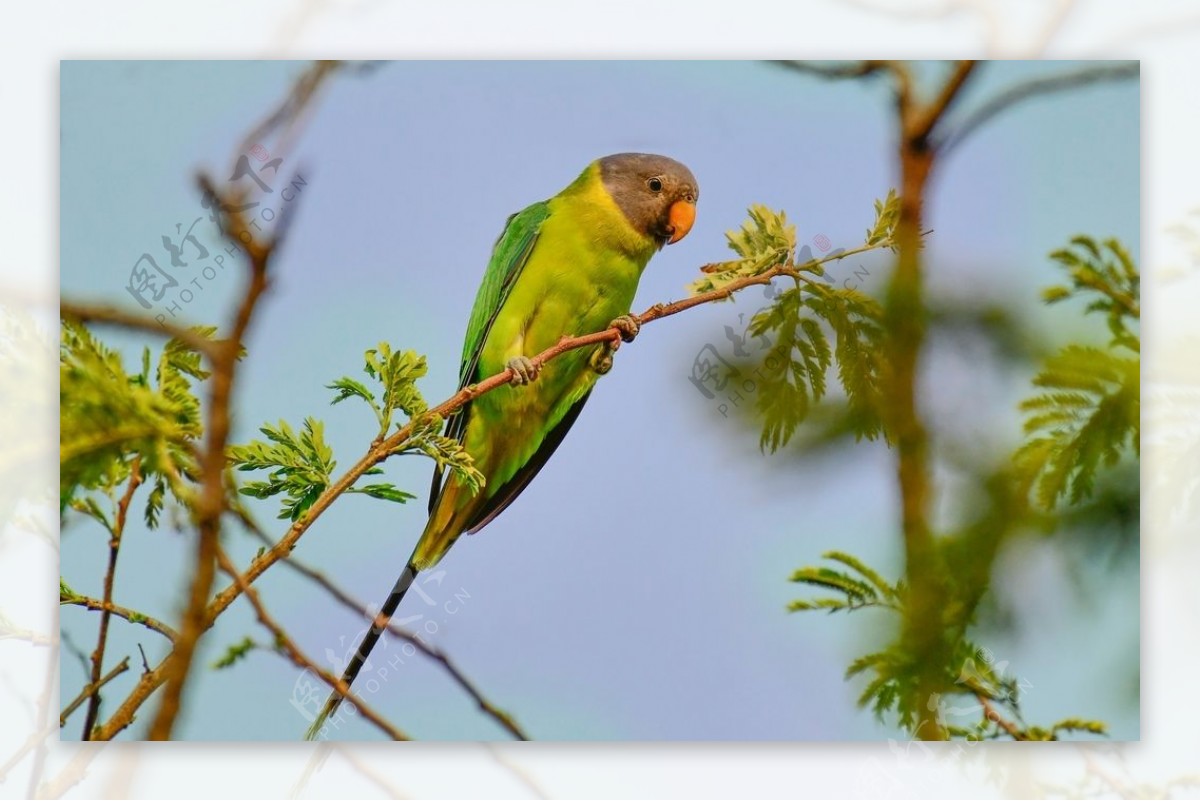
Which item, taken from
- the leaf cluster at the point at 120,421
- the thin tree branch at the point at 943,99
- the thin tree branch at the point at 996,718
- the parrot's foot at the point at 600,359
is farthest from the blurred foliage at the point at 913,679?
the leaf cluster at the point at 120,421

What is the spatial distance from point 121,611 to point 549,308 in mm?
838

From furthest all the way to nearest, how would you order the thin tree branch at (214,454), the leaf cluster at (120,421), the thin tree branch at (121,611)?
1. the thin tree branch at (121,611)
2. the leaf cluster at (120,421)
3. the thin tree branch at (214,454)

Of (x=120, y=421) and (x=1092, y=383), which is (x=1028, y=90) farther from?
(x=120, y=421)

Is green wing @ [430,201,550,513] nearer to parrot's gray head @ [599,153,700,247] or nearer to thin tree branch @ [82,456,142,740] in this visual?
parrot's gray head @ [599,153,700,247]

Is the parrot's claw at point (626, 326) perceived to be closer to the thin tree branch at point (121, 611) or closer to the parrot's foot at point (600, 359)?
the parrot's foot at point (600, 359)

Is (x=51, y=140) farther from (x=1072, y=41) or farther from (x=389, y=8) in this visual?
(x=1072, y=41)

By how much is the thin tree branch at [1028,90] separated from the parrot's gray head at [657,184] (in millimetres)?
431

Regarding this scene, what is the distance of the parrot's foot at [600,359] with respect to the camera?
1921 mm

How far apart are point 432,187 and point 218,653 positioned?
33.0 inches

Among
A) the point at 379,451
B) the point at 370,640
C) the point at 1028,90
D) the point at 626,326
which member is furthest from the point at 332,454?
the point at 1028,90

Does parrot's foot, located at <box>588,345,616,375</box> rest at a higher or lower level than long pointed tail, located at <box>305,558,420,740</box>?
higher

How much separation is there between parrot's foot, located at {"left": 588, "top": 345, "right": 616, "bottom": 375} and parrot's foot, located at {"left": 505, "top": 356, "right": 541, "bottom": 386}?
9 centimetres

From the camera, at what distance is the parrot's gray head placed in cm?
191

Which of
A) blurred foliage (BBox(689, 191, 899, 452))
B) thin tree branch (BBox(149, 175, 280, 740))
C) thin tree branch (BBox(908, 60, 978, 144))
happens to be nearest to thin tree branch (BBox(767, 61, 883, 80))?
thin tree branch (BBox(908, 60, 978, 144))
